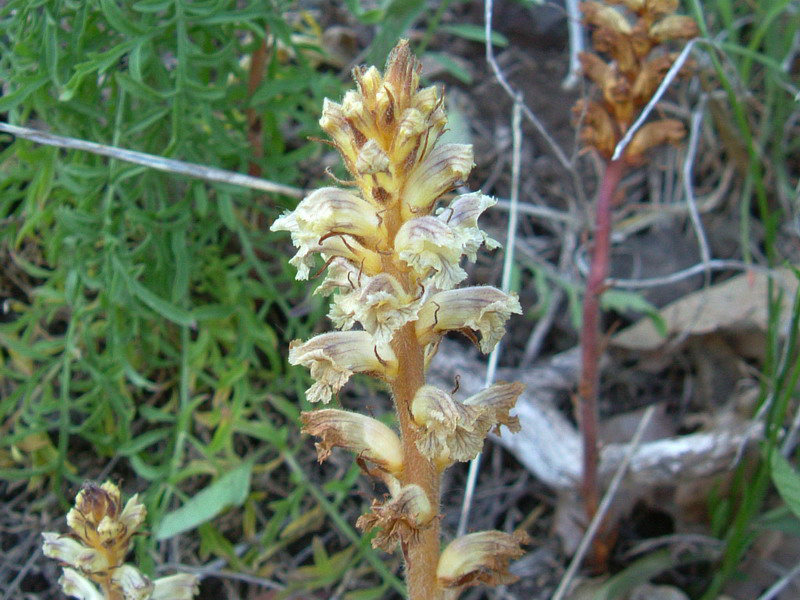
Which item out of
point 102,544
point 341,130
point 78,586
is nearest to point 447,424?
point 341,130

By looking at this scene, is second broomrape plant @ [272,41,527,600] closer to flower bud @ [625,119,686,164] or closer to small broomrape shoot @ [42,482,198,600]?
small broomrape shoot @ [42,482,198,600]

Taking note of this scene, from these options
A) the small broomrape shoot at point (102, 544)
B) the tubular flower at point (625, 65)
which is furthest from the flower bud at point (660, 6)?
the small broomrape shoot at point (102, 544)

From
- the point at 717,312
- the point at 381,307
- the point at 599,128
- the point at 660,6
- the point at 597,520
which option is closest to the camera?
the point at 381,307

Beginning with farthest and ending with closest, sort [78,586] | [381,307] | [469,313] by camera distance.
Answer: [78,586] < [469,313] < [381,307]

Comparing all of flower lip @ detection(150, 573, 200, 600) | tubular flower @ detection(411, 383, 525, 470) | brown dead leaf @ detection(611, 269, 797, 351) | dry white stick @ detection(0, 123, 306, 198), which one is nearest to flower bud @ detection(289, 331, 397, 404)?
tubular flower @ detection(411, 383, 525, 470)

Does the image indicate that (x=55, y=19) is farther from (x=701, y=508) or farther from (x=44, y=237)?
(x=701, y=508)

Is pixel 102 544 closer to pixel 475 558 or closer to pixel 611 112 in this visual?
pixel 475 558
